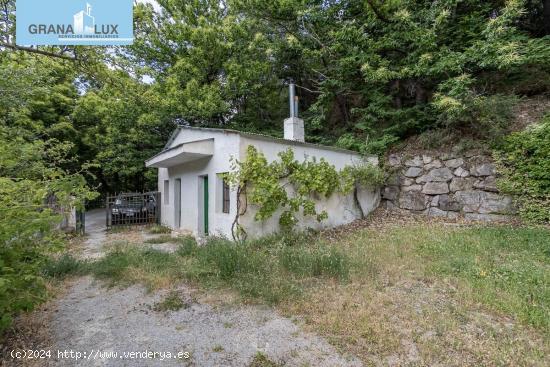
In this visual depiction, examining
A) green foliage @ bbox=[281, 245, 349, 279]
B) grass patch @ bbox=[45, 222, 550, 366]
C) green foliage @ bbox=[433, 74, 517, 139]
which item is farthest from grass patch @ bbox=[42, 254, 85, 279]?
green foliage @ bbox=[433, 74, 517, 139]

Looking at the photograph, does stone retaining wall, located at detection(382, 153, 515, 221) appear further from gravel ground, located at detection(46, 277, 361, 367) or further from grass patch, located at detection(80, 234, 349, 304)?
gravel ground, located at detection(46, 277, 361, 367)

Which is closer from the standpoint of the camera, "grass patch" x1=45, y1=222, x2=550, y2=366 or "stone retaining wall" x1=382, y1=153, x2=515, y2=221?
"grass patch" x1=45, y1=222, x2=550, y2=366

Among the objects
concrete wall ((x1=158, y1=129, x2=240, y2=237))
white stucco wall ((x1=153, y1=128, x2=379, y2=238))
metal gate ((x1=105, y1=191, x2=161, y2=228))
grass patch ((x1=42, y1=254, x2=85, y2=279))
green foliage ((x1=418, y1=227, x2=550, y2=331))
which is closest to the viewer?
green foliage ((x1=418, y1=227, x2=550, y2=331))

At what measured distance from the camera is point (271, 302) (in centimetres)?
377

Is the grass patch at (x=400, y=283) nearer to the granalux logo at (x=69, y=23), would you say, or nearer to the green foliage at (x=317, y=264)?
the green foliage at (x=317, y=264)

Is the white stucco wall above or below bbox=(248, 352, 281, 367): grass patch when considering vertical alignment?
above

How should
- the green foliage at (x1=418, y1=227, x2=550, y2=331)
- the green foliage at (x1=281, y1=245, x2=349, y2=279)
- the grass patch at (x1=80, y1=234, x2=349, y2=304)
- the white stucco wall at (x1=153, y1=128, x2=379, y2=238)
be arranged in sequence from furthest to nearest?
the white stucco wall at (x1=153, y1=128, x2=379, y2=238)
the green foliage at (x1=281, y1=245, x2=349, y2=279)
the grass patch at (x1=80, y1=234, x2=349, y2=304)
the green foliage at (x1=418, y1=227, x2=550, y2=331)

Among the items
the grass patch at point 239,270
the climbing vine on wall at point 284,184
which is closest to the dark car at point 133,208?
the grass patch at point 239,270

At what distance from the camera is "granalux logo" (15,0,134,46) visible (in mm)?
4969

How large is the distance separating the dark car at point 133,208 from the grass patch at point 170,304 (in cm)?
864

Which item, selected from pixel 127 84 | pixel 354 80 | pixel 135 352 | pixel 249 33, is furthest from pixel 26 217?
pixel 249 33

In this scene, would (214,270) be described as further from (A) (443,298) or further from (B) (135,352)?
(A) (443,298)

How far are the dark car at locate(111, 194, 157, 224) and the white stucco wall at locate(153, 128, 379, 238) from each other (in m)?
2.02

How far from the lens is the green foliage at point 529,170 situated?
6.77 meters
